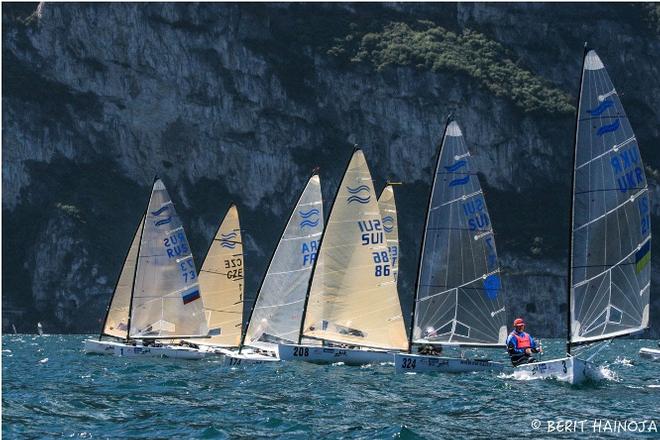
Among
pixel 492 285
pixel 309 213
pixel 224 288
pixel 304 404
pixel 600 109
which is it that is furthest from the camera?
pixel 224 288

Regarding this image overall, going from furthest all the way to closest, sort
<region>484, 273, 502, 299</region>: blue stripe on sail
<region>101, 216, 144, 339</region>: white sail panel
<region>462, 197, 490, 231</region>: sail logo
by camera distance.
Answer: <region>101, 216, 144, 339</region>: white sail panel
<region>484, 273, 502, 299</region>: blue stripe on sail
<region>462, 197, 490, 231</region>: sail logo

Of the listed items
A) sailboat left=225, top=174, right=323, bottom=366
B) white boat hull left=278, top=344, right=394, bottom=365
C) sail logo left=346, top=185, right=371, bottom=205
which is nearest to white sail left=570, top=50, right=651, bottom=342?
sail logo left=346, top=185, right=371, bottom=205

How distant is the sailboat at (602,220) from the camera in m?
31.0

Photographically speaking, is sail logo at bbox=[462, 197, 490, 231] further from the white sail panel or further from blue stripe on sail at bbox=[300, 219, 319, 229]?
the white sail panel

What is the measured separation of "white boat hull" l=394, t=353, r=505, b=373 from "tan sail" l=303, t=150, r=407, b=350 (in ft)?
9.73

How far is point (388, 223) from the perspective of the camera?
50156 millimetres

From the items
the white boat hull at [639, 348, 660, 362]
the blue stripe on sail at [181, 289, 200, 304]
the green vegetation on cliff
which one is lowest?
the white boat hull at [639, 348, 660, 362]

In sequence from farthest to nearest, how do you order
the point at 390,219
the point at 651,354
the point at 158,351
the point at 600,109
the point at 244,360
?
the point at 651,354
the point at 390,219
the point at 158,351
the point at 244,360
the point at 600,109

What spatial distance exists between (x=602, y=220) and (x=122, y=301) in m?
26.2

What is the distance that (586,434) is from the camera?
22.9 m

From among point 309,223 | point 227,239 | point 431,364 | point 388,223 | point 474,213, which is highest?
point 388,223

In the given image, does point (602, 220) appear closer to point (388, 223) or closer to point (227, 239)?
point (388, 223)

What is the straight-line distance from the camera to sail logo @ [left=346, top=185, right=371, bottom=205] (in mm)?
40938

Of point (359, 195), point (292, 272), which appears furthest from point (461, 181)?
point (292, 272)
